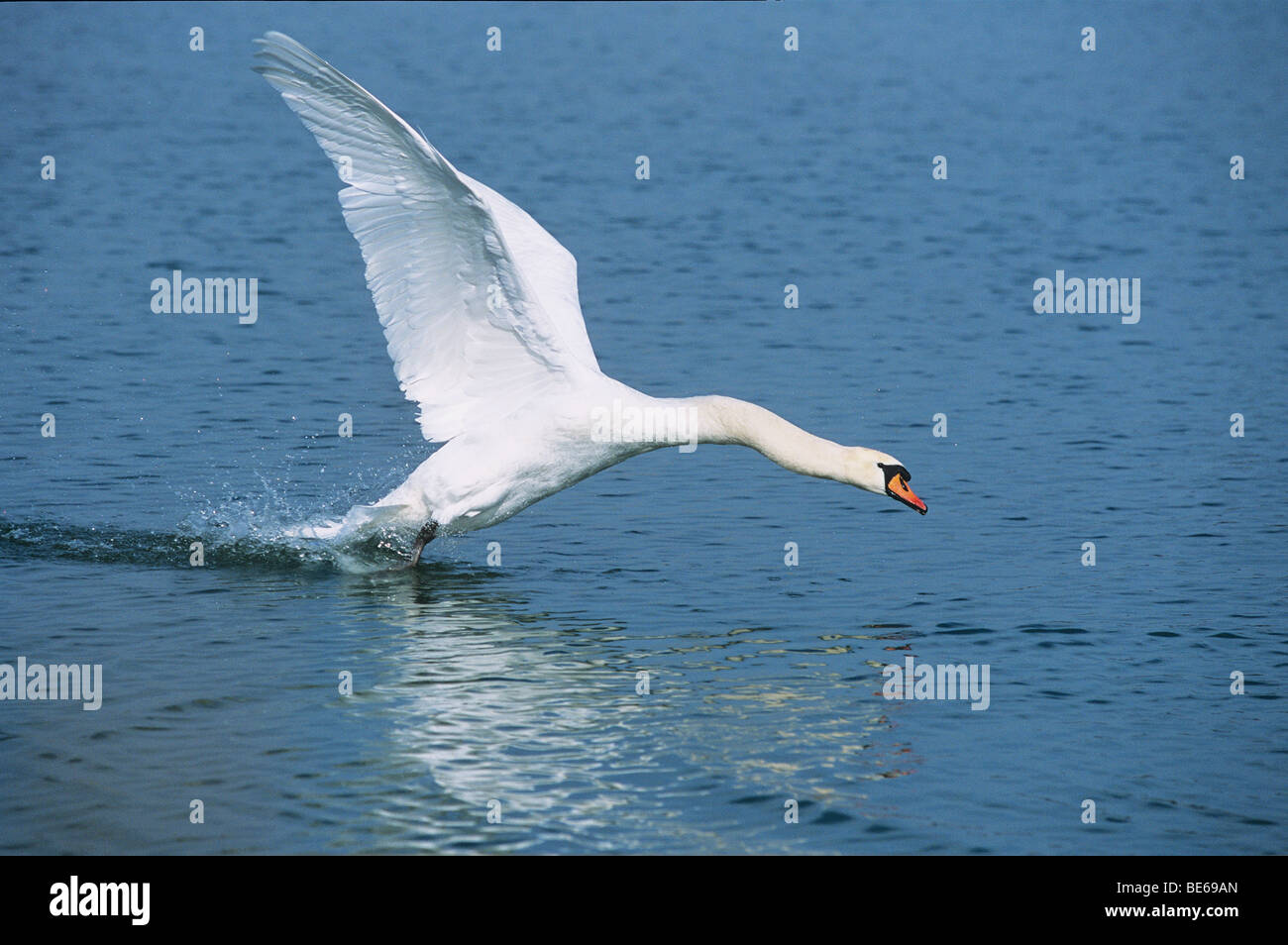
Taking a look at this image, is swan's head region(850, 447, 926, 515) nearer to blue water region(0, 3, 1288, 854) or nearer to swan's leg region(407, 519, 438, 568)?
blue water region(0, 3, 1288, 854)

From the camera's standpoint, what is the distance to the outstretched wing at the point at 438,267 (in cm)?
1142

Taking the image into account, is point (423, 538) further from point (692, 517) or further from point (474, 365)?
point (692, 517)

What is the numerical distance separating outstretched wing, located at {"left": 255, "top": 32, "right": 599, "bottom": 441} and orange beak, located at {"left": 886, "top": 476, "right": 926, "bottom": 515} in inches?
93.2

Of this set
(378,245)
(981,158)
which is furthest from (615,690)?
(981,158)

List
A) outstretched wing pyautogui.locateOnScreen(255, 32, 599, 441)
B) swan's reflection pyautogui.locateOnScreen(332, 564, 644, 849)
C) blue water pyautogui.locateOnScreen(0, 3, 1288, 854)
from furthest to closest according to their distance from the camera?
1. outstretched wing pyautogui.locateOnScreen(255, 32, 599, 441)
2. blue water pyautogui.locateOnScreen(0, 3, 1288, 854)
3. swan's reflection pyautogui.locateOnScreen(332, 564, 644, 849)

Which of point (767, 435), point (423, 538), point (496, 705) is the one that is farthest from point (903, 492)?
point (423, 538)

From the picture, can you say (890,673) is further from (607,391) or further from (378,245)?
(378,245)

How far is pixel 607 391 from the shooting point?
A: 12648mm

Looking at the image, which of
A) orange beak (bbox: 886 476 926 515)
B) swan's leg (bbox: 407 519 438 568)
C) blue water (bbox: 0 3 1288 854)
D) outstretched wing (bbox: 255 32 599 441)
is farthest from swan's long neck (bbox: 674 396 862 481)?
swan's leg (bbox: 407 519 438 568)

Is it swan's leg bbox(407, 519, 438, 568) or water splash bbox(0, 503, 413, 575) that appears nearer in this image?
swan's leg bbox(407, 519, 438, 568)

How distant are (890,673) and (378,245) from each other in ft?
14.7

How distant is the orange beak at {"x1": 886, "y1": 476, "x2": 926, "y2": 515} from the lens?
12125 mm

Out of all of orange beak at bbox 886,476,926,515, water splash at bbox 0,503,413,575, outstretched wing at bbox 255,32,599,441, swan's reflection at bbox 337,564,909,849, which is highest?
outstretched wing at bbox 255,32,599,441

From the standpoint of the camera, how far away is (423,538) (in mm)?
13766
